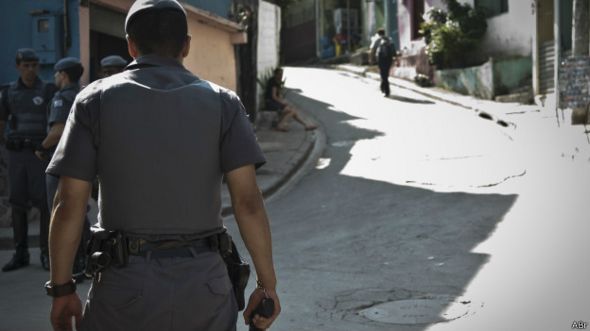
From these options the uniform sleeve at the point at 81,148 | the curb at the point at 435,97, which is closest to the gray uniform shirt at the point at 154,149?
the uniform sleeve at the point at 81,148

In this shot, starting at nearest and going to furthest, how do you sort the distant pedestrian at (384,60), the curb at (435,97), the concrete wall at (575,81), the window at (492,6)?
the concrete wall at (575,81) → the curb at (435,97) → the distant pedestrian at (384,60) → the window at (492,6)

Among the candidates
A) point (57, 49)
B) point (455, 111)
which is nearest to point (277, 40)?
point (455, 111)

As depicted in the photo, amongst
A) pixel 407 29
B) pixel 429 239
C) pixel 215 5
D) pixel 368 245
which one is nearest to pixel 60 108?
pixel 368 245

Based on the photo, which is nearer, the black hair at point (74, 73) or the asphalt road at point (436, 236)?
the asphalt road at point (436, 236)

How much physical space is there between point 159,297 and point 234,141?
1.81 feet

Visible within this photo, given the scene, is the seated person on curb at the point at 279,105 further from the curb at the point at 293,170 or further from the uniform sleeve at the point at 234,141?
the uniform sleeve at the point at 234,141

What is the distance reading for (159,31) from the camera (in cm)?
296

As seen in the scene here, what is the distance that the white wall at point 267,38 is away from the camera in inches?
863

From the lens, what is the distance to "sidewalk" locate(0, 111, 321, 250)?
9523mm

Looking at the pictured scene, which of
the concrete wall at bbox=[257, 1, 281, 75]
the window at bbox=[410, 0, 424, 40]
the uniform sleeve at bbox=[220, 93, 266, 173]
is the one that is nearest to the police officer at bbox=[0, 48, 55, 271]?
the uniform sleeve at bbox=[220, 93, 266, 173]

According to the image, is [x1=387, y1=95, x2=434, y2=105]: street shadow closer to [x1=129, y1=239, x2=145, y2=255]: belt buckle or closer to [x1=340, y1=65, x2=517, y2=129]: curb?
[x1=340, y1=65, x2=517, y2=129]: curb

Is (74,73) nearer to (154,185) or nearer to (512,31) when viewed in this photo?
(154,185)

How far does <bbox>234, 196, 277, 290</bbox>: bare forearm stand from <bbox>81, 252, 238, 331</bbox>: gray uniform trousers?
0.54 ft

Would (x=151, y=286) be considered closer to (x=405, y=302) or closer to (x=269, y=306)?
(x=269, y=306)
